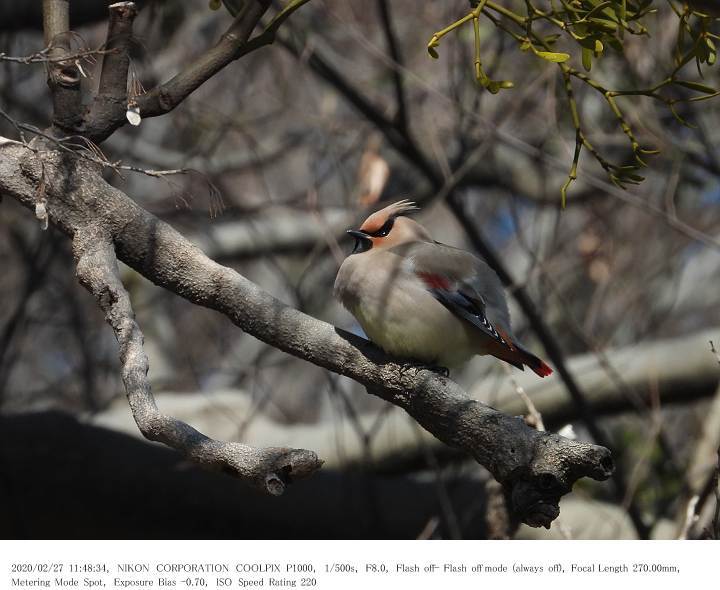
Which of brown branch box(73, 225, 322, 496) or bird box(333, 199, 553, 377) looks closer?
brown branch box(73, 225, 322, 496)

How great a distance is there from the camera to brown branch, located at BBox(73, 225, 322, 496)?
1320 millimetres

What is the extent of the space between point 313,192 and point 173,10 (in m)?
1.06

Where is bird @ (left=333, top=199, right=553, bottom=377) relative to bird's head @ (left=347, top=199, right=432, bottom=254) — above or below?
below

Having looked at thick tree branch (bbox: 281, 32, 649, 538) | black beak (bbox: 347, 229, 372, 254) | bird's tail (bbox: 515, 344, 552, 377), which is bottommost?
bird's tail (bbox: 515, 344, 552, 377)

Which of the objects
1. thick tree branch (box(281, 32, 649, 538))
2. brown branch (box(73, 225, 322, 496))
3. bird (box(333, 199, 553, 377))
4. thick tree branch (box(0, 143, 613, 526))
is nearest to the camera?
brown branch (box(73, 225, 322, 496))

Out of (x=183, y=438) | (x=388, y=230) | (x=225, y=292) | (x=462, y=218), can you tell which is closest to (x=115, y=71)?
(x=225, y=292)

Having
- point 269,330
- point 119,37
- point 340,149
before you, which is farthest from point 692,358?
point 119,37

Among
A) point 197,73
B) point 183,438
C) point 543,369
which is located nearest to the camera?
point 183,438

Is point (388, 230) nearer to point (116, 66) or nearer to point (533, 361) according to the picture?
point (533, 361)

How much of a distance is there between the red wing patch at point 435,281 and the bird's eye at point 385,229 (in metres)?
0.25

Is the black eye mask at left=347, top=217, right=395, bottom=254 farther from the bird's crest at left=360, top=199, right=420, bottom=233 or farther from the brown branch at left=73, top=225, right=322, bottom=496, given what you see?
the brown branch at left=73, top=225, right=322, bottom=496

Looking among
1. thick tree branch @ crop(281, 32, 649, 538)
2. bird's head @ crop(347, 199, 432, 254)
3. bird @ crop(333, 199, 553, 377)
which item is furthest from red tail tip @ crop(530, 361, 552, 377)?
thick tree branch @ crop(281, 32, 649, 538)

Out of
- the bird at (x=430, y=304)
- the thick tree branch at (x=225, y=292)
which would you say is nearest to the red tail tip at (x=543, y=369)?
the bird at (x=430, y=304)

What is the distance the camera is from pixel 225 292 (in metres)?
1.77
